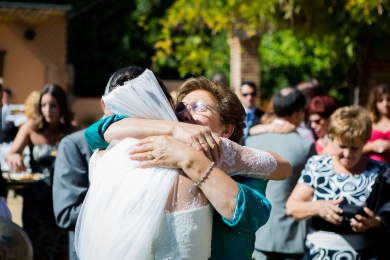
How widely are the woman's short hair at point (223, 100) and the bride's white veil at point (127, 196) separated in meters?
0.29

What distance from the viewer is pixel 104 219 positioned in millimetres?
2209

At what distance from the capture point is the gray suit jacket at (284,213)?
199 inches

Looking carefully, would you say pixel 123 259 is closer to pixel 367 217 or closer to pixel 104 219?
pixel 104 219

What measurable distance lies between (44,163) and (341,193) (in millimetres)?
2975

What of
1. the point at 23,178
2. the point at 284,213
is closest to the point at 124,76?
the point at 284,213

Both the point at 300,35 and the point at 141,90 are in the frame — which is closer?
the point at 141,90

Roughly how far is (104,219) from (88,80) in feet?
77.1

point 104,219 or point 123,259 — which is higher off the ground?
point 104,219

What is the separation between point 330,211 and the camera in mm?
3871

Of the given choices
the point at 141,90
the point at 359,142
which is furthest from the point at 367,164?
the point at 141,90

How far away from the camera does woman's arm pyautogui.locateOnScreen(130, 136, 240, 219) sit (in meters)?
2.20

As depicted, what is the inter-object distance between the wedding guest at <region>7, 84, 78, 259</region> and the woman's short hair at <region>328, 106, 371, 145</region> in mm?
2651

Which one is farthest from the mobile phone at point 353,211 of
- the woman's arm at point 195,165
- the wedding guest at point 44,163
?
the wedding guest at point 44,163

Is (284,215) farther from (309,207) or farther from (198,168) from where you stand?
(198,168)
